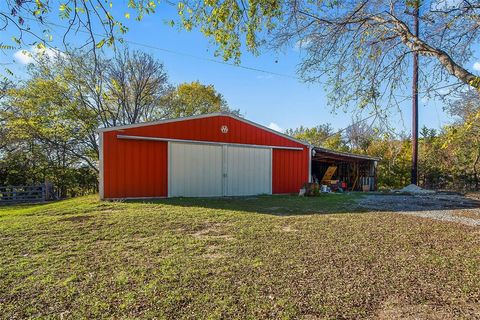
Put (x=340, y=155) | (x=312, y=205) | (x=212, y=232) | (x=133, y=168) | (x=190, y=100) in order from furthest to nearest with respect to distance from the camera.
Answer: (x=190, y=100) → (x=340, y=155) → (x=133, y=168) → (x=312, y=205) → (x=212, y=232)

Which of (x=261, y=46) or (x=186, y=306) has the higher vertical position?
(x=261, y=46)

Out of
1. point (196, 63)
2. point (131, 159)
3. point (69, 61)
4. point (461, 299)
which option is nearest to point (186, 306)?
point (461, 299)

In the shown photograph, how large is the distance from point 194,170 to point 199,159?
0.40 meters

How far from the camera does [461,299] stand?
2172mm

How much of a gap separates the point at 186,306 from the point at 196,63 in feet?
39.4

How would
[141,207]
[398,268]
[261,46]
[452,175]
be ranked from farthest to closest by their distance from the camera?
[452,175] < [141,207] < [261,46] < [398,268]

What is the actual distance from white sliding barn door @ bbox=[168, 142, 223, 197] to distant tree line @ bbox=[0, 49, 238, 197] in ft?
20.6

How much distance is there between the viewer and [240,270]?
2.74 meters

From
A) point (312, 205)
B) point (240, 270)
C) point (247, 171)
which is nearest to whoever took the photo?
point (240, 270)

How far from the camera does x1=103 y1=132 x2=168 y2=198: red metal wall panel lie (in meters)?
Answer: 8.12

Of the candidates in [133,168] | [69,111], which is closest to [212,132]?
[133,168]

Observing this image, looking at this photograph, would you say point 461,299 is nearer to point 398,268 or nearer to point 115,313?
point 398,268

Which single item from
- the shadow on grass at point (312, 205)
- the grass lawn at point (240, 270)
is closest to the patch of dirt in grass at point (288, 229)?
the grass lawn at point (240, 270)

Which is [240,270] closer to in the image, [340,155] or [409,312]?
[409,312]
